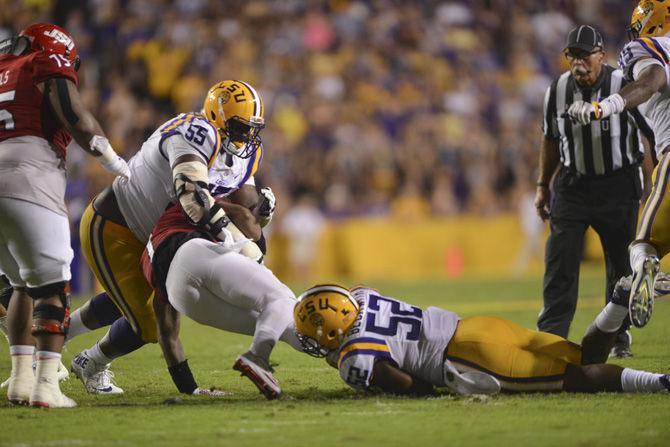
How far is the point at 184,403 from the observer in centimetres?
496

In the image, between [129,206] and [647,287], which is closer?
[647,287]

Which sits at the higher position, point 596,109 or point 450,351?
point 596,109

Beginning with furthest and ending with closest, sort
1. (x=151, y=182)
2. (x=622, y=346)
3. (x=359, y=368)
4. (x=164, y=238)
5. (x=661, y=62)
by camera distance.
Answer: (x=622, y=346) < (x=151, y=182) < (x=661, y=62) < (x=164, y=238) < (x=359, y=368)

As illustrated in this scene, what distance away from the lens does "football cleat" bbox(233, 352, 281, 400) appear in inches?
181

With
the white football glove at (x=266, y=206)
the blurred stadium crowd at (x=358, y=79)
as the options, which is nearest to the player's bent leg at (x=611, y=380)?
the white football glove at (x=266, y=206)

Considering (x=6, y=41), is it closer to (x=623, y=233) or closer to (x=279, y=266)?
(x=623, y=233)

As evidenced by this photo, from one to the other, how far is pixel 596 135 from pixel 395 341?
216 centimetres

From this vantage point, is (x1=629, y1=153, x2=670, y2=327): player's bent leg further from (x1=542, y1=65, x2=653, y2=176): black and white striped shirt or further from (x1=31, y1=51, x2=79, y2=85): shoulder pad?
(x1=31, y1=51, x2=79, y2=85): shoulder pad

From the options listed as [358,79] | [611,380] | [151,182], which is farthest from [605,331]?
[358,79]

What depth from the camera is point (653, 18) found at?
18.8ft

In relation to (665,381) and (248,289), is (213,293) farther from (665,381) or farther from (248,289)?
(665,381)

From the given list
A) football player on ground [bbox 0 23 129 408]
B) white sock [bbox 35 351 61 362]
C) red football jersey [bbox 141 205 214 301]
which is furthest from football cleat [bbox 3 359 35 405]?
red football jersey [bbox 141 205 214 301]

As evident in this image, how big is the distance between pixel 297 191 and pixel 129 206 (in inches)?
352

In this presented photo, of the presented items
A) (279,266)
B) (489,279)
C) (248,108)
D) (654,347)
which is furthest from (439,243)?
(248,108)
